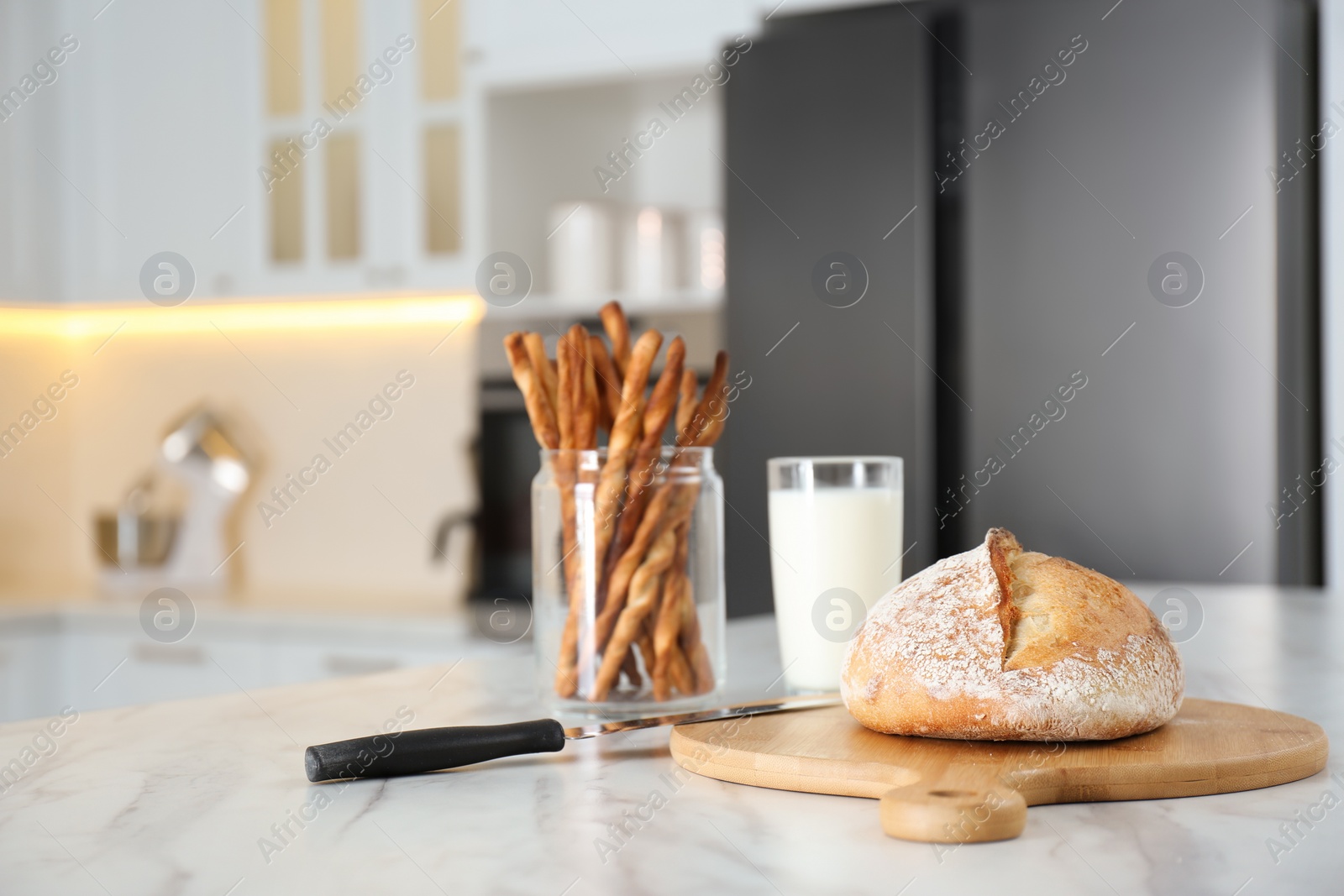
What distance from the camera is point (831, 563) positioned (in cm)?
85

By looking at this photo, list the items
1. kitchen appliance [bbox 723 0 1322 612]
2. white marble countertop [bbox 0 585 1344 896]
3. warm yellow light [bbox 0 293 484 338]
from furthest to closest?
1. warm yellow light [bbox 0 293 484 338]
2. kitchen appliance [bbox 723 0 1322 612]
3. white marble countertop [bbox 0 585 1344 896]

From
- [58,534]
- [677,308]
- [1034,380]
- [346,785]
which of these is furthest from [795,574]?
[58,534]

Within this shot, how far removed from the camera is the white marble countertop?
1.56 feet

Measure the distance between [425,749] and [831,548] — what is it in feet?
1.09

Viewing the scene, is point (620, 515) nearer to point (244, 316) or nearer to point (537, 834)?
point (537, 834)

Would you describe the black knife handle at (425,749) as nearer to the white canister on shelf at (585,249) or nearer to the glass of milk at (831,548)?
the glass of milk at (831,548)

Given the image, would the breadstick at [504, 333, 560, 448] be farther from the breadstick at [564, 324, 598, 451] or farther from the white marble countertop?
the white marble countertop

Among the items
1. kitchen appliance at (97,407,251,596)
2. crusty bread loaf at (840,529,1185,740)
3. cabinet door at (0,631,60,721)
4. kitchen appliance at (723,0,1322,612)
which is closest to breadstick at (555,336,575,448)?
crusty bread loaf at (840,529,1185,740)

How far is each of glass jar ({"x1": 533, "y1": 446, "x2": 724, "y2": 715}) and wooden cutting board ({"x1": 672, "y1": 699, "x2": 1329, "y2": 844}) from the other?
10 centimetres

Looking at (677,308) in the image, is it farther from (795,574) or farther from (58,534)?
(58,534)

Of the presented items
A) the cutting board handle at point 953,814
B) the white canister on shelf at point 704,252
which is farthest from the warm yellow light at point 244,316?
the cutting board handle at point 953,814

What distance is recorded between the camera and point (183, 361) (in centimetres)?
358

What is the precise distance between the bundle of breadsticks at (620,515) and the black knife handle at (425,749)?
0.11 m

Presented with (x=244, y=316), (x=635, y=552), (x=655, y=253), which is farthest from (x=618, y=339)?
(x=244, y=316)
